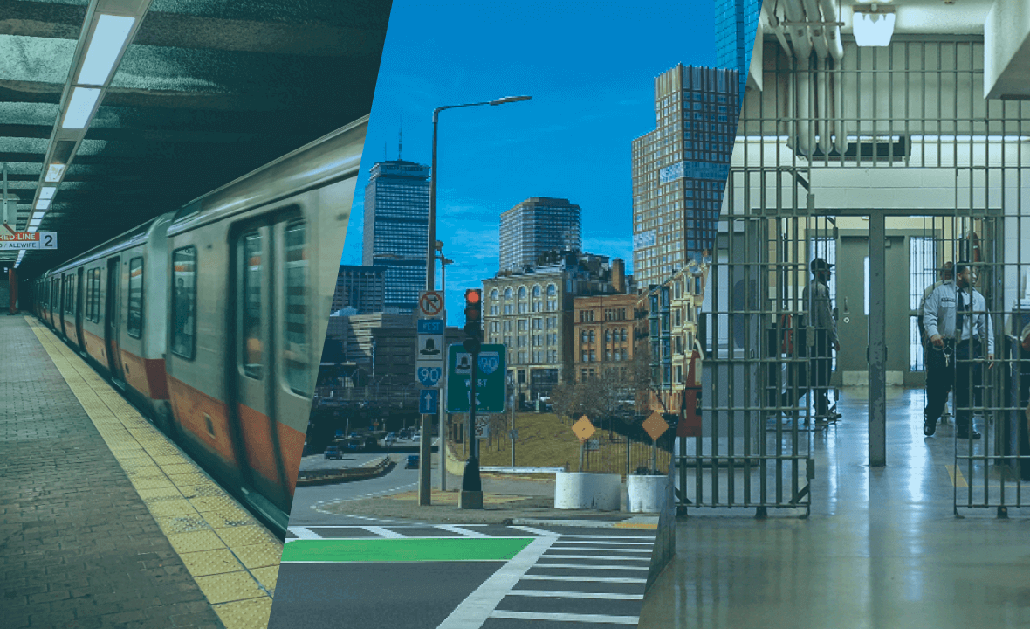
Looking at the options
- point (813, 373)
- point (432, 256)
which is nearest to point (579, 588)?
point (432, 256)

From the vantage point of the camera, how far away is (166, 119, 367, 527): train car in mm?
850

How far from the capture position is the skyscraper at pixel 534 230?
872 millimetres

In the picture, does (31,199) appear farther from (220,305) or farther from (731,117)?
(731,117)

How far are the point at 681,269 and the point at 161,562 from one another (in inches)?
25.0

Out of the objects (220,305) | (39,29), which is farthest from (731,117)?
(39,29)

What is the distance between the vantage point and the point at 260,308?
0.86 m

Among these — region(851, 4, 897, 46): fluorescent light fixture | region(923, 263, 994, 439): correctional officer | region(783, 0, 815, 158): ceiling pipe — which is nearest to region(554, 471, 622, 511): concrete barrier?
region(783, 0, 815, 158): ceiling pipe

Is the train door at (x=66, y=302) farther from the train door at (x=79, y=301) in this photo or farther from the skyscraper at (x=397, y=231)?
the skyscraper at (x=397, y=231)

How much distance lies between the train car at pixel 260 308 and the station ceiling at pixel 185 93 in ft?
0.16

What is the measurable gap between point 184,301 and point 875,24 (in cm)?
536

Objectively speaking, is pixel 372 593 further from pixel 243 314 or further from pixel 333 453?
pixel 243 314

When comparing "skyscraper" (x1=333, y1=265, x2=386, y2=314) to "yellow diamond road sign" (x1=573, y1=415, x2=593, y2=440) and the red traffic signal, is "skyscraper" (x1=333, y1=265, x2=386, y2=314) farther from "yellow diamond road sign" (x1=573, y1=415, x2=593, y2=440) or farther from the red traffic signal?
"yellow diamond road sign" (x1=573, y1=415, x2=593, y2=440)

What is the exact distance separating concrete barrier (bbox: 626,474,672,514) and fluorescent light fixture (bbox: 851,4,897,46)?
16.5ft

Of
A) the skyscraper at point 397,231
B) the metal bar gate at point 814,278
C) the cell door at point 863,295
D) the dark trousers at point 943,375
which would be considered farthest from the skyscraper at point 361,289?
the cell door at point 863,295
